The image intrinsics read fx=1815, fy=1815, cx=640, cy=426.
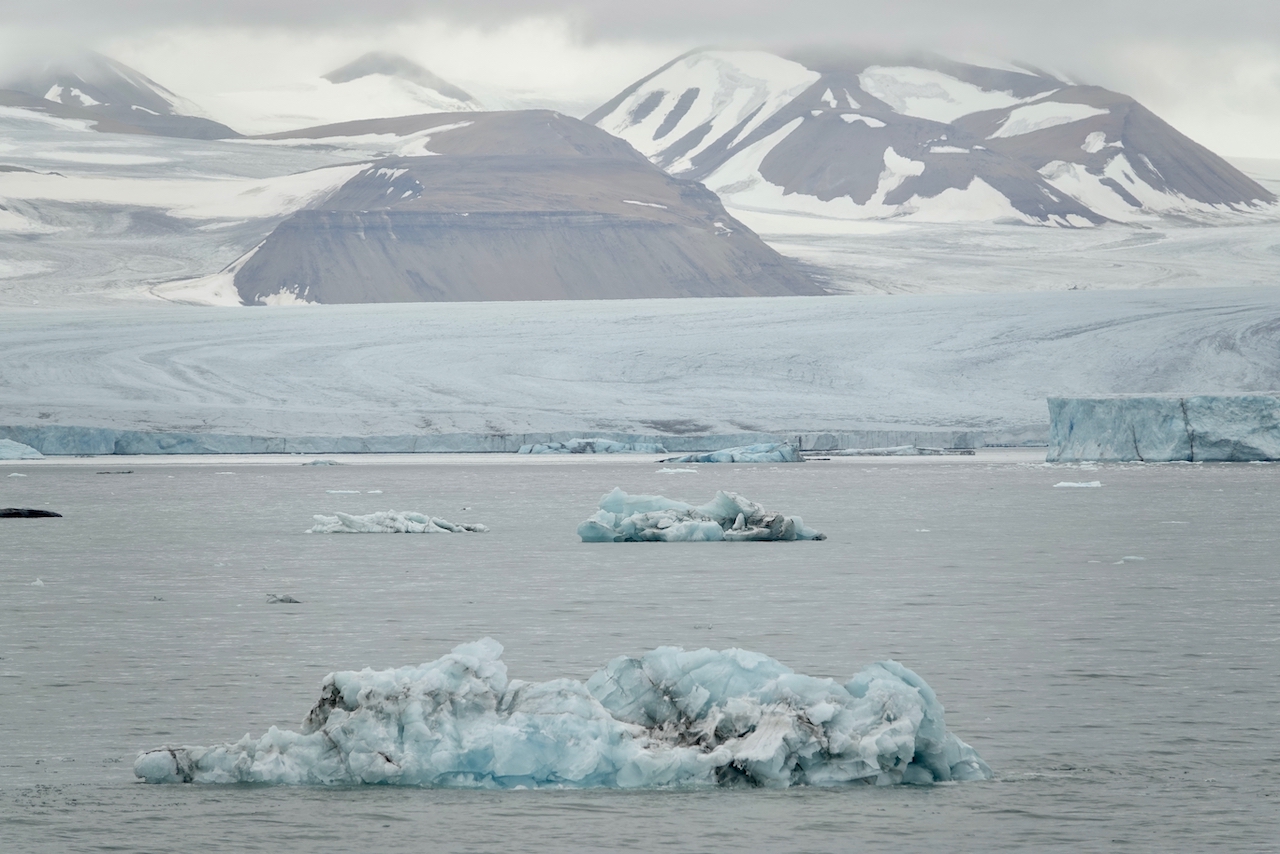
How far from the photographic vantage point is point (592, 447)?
34.0 meters

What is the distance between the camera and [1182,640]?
284 inches

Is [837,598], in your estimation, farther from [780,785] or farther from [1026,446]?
[1026,446]

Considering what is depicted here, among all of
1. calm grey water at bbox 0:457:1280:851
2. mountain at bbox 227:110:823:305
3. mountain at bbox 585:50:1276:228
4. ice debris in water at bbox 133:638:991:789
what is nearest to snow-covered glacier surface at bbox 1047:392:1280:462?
calm grey water at bbox 0:457:1280:851

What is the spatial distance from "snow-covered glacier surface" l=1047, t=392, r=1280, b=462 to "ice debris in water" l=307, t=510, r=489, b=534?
45.4 ft

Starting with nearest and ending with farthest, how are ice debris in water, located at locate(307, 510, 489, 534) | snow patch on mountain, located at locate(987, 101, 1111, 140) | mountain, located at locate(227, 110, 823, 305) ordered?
ice debris in water, located at locate(307, 510, 489, 534) < mountain, located at locate(227, 110, 823, 305) < snow patch on mountain, located at locate(987, 101, 1111, 140)

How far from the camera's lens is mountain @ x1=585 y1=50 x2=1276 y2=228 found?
106 metres

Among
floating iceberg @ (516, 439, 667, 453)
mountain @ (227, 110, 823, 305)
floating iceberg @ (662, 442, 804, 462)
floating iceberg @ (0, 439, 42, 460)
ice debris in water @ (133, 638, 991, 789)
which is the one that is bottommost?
floating iceberg @ (0, 439, 42, 460)

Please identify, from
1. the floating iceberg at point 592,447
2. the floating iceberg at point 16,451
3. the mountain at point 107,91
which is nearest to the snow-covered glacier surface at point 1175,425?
the floating iceberg at point 592,447

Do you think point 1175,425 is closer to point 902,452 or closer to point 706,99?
point 902,452

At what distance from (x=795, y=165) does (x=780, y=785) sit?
12123 centimetres

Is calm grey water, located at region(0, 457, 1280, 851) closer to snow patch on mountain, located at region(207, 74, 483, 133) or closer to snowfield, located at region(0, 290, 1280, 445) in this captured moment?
snowfield, located at region(0, 290, 1280, 445)

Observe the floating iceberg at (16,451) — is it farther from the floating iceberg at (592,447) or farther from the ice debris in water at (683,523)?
the ice debris in water at (683,523)

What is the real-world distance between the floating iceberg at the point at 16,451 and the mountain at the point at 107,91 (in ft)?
204

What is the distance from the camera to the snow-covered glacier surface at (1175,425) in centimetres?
2516
